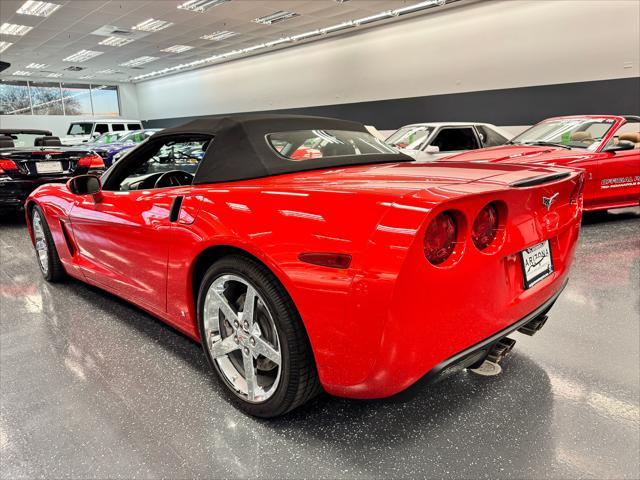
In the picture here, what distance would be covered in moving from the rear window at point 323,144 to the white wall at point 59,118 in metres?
26.9

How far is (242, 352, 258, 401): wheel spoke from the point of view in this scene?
1.77 metres

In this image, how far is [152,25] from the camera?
13.6 metres

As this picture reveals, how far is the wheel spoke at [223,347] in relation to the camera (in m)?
1.85

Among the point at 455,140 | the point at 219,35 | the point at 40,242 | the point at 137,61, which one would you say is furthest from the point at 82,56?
the point at 40,242

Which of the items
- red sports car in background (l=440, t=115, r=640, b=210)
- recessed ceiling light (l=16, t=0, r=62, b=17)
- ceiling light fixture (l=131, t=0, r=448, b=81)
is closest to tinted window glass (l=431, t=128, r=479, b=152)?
red sports car in background (l=440, t=115, r=640, b=210)

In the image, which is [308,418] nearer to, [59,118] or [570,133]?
[570,133]

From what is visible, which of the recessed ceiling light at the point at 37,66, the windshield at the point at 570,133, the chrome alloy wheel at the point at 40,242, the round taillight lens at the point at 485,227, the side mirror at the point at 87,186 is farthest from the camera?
the recessed ceiling light at the point at 37,66

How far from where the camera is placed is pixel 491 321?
1.53 m

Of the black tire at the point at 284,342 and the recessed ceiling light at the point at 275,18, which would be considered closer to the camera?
the black tire at the point at 284,342

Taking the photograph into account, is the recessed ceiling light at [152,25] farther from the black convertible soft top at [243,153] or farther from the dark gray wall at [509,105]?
the black convertible soft top at [243,153]

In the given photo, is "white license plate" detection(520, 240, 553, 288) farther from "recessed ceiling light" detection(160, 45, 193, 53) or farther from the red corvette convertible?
"recessed ceiling light" detection(160, 45, 193, 53)

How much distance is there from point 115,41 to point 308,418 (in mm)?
17534

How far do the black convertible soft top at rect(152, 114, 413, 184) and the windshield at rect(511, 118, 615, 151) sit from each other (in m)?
4.77

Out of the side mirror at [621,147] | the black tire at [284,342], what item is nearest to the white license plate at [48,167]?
the black tire at [284,342]
